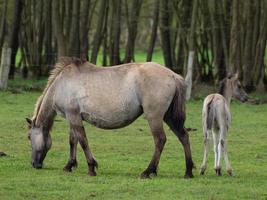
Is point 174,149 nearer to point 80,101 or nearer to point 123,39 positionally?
point 80,101

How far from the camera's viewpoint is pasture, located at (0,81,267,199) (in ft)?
42.6

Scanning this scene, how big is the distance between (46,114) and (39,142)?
0.53 meters

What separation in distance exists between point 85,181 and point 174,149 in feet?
17.9

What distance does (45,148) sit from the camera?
52.6 feet

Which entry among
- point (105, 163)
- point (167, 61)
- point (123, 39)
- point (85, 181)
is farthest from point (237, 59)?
point (123, 39)

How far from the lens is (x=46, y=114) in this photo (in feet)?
52.6

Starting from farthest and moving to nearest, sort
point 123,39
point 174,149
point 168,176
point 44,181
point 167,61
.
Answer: point 123,39 → point 167,61 → point 174,149 → point 168,176 → point 44,181

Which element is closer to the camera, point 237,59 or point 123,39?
point 237,59

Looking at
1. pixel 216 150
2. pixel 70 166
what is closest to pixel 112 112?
pixel 70 166

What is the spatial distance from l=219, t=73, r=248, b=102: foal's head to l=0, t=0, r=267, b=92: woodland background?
13.0 m

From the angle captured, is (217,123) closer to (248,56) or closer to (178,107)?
(178,107)

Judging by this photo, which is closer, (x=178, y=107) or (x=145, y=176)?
(x=145, y=176)

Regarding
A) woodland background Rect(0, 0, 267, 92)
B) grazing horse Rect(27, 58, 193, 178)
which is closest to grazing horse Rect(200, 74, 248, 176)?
grazing horse Rect(27, 58, 193, 178)

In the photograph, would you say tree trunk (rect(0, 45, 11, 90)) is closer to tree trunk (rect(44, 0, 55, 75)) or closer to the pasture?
the pasture
